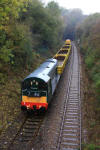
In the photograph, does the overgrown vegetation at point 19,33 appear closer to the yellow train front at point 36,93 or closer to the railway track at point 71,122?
the yellow train front at point 36,93

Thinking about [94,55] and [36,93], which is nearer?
[36,93]

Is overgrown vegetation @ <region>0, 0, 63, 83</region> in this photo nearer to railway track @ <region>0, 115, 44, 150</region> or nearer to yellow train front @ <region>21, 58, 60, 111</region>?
yellow train front @ <region>21, 58, 60, 111</region>

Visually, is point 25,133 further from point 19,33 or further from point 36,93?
point 19,33

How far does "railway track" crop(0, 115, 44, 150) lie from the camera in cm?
900

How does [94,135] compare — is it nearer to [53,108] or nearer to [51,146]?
[51,146]

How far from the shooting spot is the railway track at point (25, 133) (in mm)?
9000

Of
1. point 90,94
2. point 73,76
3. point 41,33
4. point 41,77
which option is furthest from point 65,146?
point 41,33

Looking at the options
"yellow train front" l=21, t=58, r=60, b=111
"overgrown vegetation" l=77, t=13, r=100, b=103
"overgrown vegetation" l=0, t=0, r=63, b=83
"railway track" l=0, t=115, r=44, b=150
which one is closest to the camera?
"railway track" l=0, t=115, r=44, b=150

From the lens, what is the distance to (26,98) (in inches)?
464

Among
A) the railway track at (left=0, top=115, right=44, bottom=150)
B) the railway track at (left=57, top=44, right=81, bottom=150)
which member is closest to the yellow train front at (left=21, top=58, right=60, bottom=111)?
the railway track at (left=0, top=115, right=44, bottom=150)

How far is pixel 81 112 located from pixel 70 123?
177 cm

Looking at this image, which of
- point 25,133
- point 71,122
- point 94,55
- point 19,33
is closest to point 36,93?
point 25,133

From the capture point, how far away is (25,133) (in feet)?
33.1

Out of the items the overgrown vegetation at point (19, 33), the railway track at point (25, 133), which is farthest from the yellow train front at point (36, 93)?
the overgrown vegetation at point (19, 33)
